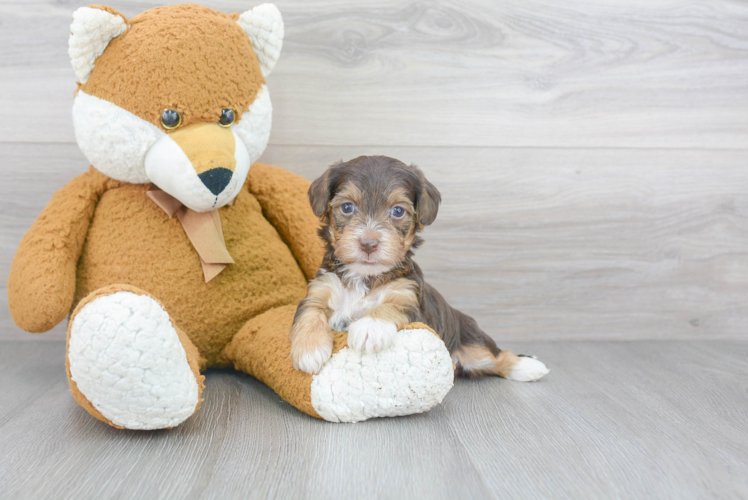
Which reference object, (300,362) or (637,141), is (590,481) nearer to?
(300,362)

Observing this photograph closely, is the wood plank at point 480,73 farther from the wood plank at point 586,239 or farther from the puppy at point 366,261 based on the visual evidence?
the puppy at point 366,261

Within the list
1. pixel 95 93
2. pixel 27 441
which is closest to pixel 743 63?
pixel 95 93

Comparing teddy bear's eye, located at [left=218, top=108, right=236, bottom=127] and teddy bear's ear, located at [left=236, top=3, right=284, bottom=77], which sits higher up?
teddy bear's ear, located at [left=236, top=3, right=284, bottom=77]

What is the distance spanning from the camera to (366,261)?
169 centimetres

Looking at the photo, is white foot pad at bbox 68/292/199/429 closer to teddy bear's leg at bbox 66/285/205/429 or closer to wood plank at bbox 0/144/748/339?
teddy bear's leg at bbox 66/285/205/429

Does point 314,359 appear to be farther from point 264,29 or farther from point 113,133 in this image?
point 264,29

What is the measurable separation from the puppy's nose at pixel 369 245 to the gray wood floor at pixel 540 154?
0.65 meters

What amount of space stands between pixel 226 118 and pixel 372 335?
0.87 meters

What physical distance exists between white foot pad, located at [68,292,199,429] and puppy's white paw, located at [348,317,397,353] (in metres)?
0.46

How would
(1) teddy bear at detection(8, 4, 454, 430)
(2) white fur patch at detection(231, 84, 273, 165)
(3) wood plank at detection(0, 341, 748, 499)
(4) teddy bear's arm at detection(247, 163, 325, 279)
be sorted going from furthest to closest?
(4) teddy bear's arm at detection(247, 163, 325, 279)
(2) white fur patch at detection(231, 84, 273, 165)
(1) teddy bear at detection(8, 4, 454, 430)
(3) wood plank at detection(0, 341, 748, 499)

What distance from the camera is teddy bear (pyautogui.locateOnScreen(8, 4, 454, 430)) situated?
1462 mm

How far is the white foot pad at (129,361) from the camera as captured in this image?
1.40 metres

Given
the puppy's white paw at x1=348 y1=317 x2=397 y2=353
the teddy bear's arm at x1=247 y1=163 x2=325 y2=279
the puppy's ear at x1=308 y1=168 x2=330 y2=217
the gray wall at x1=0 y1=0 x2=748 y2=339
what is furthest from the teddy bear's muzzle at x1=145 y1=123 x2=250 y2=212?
the gray wall at x1=0 y1=0 x2=748 y2=339

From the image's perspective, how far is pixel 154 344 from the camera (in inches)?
56.3
